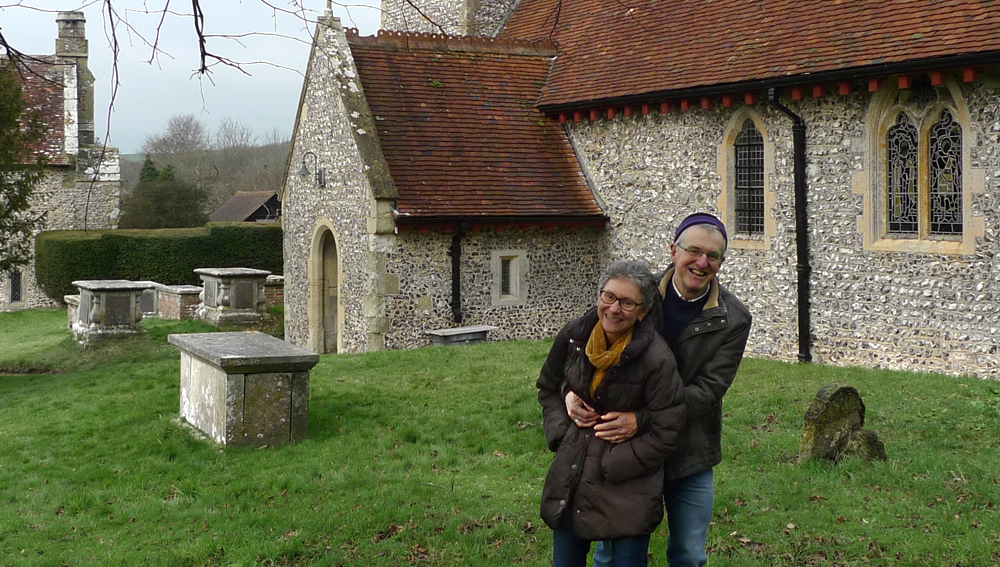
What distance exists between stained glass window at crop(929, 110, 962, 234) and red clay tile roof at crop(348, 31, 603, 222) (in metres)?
6.28

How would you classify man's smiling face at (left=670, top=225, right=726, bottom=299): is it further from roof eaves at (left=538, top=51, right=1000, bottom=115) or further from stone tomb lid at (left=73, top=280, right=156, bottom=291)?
stone tomb lid at (left=73, top=280, right=156, bottom=291)

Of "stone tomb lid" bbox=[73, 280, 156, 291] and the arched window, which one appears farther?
"stone tomb lid" bbox=[73, 280, 156, 291]

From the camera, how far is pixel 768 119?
1438 cm

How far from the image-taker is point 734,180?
1520cm

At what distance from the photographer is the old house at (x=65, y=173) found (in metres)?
33.3

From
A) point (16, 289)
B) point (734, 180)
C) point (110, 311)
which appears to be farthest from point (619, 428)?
point (16, 289)

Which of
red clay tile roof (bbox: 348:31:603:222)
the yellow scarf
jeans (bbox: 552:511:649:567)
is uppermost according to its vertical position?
red clay tile roof (bbox: 348:31:603:222)

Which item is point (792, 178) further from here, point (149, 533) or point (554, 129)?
point (149, 533)

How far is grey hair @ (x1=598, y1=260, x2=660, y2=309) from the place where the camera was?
397 centimetres

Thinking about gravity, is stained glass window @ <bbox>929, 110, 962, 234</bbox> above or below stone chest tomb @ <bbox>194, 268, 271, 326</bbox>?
above

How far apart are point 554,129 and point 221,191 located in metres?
49.9

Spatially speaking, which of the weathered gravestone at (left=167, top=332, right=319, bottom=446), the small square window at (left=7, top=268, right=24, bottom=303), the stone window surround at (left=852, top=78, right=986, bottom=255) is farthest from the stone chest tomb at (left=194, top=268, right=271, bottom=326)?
the small square window at (left=7, top=268, right=24, bottom=303)

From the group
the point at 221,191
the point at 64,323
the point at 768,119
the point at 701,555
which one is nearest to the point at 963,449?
the point at 701,555

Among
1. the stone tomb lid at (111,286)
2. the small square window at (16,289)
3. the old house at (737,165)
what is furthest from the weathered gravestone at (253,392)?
the small square window at (16,289)
